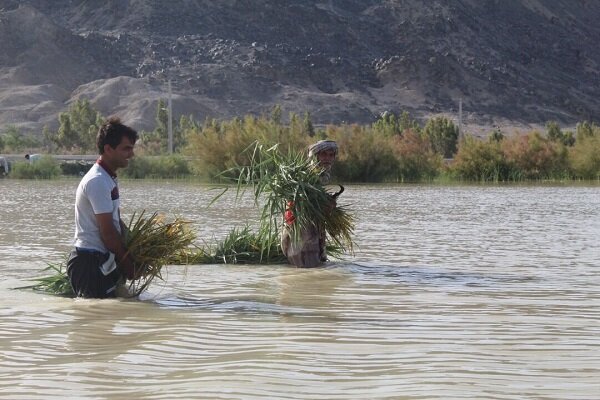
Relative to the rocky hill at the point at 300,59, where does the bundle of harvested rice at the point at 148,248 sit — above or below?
below

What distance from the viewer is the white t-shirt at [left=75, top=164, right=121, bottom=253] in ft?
28.6

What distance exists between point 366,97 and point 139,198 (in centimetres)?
9451

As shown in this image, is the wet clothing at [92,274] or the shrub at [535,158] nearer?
the wet clothing at [92,274]

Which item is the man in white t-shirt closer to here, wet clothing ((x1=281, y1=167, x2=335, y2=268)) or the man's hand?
the man's hand

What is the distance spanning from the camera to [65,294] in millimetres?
9375

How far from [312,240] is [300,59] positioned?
393 feet

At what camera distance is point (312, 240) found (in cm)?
1204

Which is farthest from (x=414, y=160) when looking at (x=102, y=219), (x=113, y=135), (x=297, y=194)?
(x=102, y=219)

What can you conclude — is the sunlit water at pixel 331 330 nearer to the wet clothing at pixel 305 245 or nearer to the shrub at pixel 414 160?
the wet clothing at pixel 305 245

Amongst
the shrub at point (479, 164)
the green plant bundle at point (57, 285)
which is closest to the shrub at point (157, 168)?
the shrub at point (479, 164)

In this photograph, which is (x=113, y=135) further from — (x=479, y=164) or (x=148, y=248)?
(x=479, y=164)

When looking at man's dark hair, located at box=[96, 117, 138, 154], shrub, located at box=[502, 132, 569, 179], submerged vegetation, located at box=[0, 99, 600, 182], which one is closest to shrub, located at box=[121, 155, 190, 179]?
submerged vegetation, located at box=[0, 99, 600, 182]

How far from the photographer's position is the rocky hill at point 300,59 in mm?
117250

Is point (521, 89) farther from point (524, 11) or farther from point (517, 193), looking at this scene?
point (517, 193)
